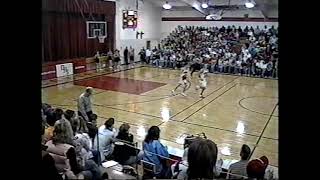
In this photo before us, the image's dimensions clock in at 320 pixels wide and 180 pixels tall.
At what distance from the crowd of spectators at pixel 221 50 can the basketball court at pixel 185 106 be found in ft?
4.08

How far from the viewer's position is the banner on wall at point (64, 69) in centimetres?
1823

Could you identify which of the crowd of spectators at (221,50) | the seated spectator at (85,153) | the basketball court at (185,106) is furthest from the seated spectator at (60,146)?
the crowd of spectators at (221,50)

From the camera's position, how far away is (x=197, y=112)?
1156 cm

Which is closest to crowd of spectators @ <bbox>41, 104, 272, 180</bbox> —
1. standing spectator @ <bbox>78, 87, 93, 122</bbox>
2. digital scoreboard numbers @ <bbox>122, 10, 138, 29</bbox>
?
standing spectator @ <bbox>78, 87, 93, 122</bbox>

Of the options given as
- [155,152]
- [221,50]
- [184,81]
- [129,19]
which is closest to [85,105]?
[155,152]

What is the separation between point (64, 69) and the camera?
18.7m

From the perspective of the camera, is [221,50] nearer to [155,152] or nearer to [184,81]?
[184,81]

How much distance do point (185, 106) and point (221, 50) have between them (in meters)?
11.3

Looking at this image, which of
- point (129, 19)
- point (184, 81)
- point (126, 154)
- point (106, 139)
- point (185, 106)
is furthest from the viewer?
point (129, 19)

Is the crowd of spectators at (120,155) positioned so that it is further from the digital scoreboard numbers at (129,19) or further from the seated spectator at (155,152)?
the digital scoreboard numbers at (129,19)

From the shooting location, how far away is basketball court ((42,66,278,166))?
8961mm
